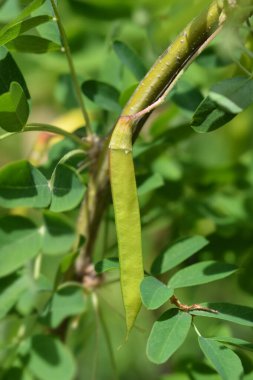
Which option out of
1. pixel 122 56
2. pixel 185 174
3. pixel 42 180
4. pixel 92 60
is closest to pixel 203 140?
pixel 92 60

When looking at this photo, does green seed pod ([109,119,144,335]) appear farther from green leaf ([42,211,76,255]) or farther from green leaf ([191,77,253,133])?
green leaf ([42,211,76,255])

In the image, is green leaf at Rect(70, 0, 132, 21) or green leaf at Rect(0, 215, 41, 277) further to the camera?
green leaf at Rect(70, 0, 132, 21)

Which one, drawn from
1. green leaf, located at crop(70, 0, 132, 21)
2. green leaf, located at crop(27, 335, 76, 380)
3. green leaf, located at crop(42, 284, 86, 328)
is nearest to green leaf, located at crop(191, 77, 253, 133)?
green leaf, located at crop(42, 284, 86, 328)

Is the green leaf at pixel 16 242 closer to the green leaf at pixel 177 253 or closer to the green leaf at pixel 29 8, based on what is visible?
the green leaf at pixel 177 253

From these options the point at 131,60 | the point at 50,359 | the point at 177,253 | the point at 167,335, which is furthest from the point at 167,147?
the point at 167,335

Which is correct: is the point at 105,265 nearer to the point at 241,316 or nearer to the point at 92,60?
the point at 241,316
